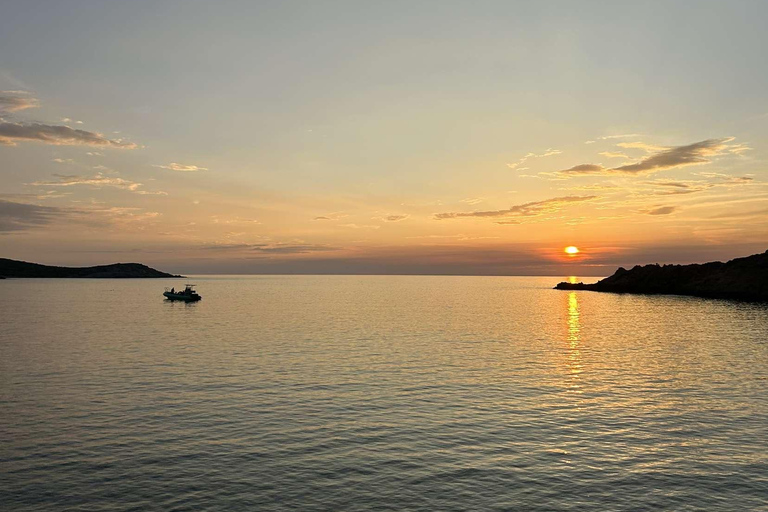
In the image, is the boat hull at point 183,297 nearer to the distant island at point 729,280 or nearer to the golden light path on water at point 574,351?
the golden light path on water at point 574,351

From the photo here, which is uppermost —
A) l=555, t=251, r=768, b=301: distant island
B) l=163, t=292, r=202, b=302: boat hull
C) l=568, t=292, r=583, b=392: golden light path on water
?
l=555, t=251, r=768, b=301: distant island

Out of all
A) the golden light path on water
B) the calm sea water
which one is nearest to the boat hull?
the calm sea water

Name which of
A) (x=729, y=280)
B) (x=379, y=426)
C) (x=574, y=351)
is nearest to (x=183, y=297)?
(x=574, y=351)

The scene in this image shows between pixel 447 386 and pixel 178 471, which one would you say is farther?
pixel 447 386

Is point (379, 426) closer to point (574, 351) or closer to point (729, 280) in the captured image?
point (574, 351)

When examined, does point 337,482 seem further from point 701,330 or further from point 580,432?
point 701,330

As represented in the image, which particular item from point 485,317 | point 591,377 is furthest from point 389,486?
point 485,317

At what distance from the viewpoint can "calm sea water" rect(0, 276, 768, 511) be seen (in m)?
22.1

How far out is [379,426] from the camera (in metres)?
31.9

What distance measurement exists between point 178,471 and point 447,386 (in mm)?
24707

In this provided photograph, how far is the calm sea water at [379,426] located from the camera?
2212 cm

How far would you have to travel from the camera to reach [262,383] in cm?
4403

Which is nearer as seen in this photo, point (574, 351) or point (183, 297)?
point (574, 351)

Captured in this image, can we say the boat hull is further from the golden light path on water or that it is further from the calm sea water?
the golden light path on water
